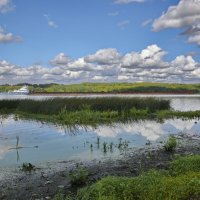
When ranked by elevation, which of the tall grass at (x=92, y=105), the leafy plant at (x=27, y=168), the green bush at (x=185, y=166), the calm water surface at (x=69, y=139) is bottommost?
the calm water surface at (x=69, y=139)

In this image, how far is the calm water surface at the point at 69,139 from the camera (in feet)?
53.3

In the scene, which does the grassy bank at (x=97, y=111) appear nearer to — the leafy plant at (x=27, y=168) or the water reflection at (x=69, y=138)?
the water reflection at (x=69, y=138)

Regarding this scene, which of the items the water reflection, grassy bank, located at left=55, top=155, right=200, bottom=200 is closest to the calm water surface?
the water reflection

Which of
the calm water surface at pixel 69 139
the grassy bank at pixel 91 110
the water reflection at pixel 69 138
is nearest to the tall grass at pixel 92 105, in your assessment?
the grassy bank at pixel 91 110

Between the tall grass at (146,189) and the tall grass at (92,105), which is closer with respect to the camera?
the tall grass at (146,189)

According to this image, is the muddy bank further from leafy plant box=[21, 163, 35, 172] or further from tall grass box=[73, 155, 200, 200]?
tall grass box=[73, 155, 200, 200]

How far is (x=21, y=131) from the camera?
2525cm

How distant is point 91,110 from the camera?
34.6m

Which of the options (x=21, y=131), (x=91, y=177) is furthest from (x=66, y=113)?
(x=91, y=177)

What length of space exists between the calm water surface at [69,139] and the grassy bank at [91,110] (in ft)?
9.89

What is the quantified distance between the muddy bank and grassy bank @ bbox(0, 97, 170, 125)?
47.3 ft

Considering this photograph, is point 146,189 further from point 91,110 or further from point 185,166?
point 91,110

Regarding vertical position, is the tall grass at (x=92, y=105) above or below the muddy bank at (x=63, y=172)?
above

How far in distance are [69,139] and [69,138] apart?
A: 1.08 feet
